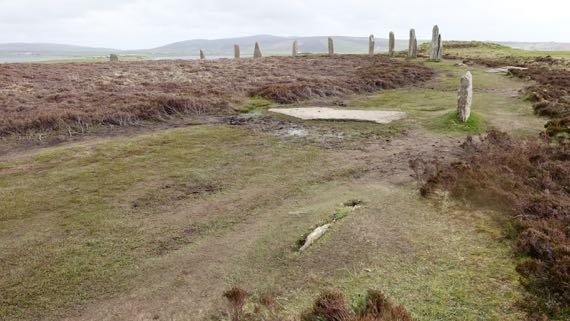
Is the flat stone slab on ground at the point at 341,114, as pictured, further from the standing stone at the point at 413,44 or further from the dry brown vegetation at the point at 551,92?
the standing stone at the point at 413,44

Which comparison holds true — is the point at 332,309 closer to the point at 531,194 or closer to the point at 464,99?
the point at 531,194

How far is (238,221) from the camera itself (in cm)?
736

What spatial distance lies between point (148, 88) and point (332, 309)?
1841cm

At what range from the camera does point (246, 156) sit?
433 inches

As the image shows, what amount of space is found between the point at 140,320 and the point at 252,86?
17.7 metres

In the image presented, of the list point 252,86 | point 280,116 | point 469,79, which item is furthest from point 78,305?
point 252,86

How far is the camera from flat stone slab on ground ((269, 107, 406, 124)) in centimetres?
1462

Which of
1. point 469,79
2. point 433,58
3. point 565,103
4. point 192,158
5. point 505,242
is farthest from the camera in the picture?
point 433,58

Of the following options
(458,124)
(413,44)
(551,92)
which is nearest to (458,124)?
(458,124)

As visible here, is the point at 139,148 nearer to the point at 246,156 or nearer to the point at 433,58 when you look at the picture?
the point at 246,156

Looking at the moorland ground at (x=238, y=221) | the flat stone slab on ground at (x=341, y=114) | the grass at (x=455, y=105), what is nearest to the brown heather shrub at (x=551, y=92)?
the grass at (x=455, y=105)

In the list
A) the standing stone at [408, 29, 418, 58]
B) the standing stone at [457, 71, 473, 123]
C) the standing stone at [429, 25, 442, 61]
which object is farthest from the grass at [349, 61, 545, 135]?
the standing stone at [408, 29, 418, 58]

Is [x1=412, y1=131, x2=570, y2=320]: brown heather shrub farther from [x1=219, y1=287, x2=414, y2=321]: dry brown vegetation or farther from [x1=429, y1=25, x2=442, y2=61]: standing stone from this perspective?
[x1=429, y1=25, x2=442, y2=61]: standing stone

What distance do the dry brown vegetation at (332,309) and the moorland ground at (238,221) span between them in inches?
9.4
